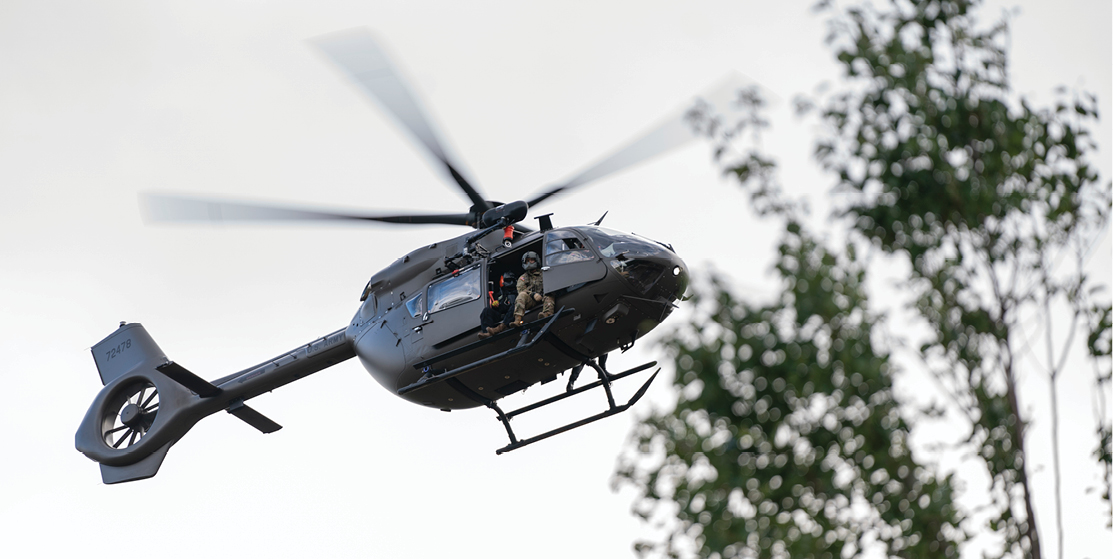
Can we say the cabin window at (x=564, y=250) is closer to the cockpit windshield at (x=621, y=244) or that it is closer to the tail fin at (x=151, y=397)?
the cockpit windshield at (x=621, y=244)

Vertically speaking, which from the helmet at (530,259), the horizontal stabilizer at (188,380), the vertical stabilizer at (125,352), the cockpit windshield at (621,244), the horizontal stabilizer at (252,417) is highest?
the vertical stabilizer at (125,352)

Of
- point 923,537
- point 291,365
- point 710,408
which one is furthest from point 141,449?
point 923,537

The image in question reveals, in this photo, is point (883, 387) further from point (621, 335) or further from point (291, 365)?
point (291, 365)

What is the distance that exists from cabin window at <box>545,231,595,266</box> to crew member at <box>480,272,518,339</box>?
2.59 feet

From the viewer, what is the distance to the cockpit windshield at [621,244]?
1452 centimetres

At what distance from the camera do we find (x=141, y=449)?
21.0 meters

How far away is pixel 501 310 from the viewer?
1513 centimetres

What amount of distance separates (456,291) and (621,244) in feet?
8.56

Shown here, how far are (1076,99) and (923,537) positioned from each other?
4067mm

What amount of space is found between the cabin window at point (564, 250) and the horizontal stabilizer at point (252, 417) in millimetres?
8220

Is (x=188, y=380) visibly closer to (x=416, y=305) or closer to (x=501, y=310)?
(x=416, y=305)

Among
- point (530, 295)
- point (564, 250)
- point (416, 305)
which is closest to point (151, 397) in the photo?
point (416, 305)

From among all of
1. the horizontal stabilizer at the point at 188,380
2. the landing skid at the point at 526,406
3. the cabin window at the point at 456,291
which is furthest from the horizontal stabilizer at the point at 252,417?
the cabin window at the point at 456,291

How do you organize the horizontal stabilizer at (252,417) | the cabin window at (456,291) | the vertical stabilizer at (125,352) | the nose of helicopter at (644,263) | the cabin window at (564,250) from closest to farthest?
the nose of helicopter at (644,263), the cabin window at (564,250), the cabin window at (456,291), the horizontal stabilizer at (252,417), the vertical stabilizer at (125,352)
